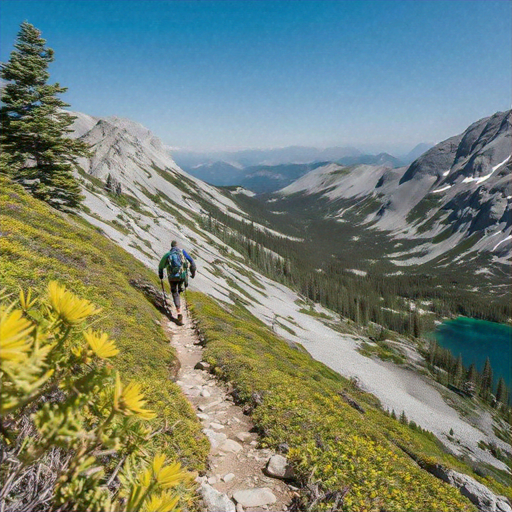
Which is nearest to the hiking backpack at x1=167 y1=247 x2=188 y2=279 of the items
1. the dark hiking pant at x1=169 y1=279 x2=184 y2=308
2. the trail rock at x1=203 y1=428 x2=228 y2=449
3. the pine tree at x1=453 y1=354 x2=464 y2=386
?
the dark hiking pant at x1=169 y1=279 x2=184 y2=308

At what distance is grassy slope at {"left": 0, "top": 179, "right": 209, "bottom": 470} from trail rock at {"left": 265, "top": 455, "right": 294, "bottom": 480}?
160 centimetres

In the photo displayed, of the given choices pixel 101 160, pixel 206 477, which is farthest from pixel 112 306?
pixel 101 160

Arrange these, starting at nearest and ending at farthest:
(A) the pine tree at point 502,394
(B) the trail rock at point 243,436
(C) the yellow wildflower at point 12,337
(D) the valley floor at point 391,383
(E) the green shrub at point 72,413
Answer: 1. (C) the yellow wildflower at point 12,337
2. (E) the green shrub at point 72,413
3. (B) the trail rock at point 243,436
4. (D) the valley floor at point 391,383
5. (A) the pine tree at point 502,394

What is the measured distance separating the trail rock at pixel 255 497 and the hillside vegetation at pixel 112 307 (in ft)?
3.78

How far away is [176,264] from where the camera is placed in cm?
1792

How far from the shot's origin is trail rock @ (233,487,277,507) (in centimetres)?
614

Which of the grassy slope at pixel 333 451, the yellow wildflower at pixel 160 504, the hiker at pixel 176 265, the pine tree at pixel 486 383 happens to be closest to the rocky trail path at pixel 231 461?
the grassy slope at pixel 333 451

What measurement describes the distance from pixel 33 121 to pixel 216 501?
29645 millimetres

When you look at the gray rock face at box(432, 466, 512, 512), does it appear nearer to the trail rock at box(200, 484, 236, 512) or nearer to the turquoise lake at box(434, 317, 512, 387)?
the trail rock at box(200, 484, 236, 512)

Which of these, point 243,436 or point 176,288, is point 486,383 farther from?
point 243,436

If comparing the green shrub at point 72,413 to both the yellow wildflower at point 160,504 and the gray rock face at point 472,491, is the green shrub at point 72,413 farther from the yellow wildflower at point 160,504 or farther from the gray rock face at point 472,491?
the gray rock face at point 472,491

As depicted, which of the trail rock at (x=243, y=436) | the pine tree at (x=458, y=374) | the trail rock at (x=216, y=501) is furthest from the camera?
the pine tree at (x=458, y=374)

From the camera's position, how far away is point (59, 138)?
26.0 m

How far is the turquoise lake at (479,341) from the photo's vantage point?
137750mm
